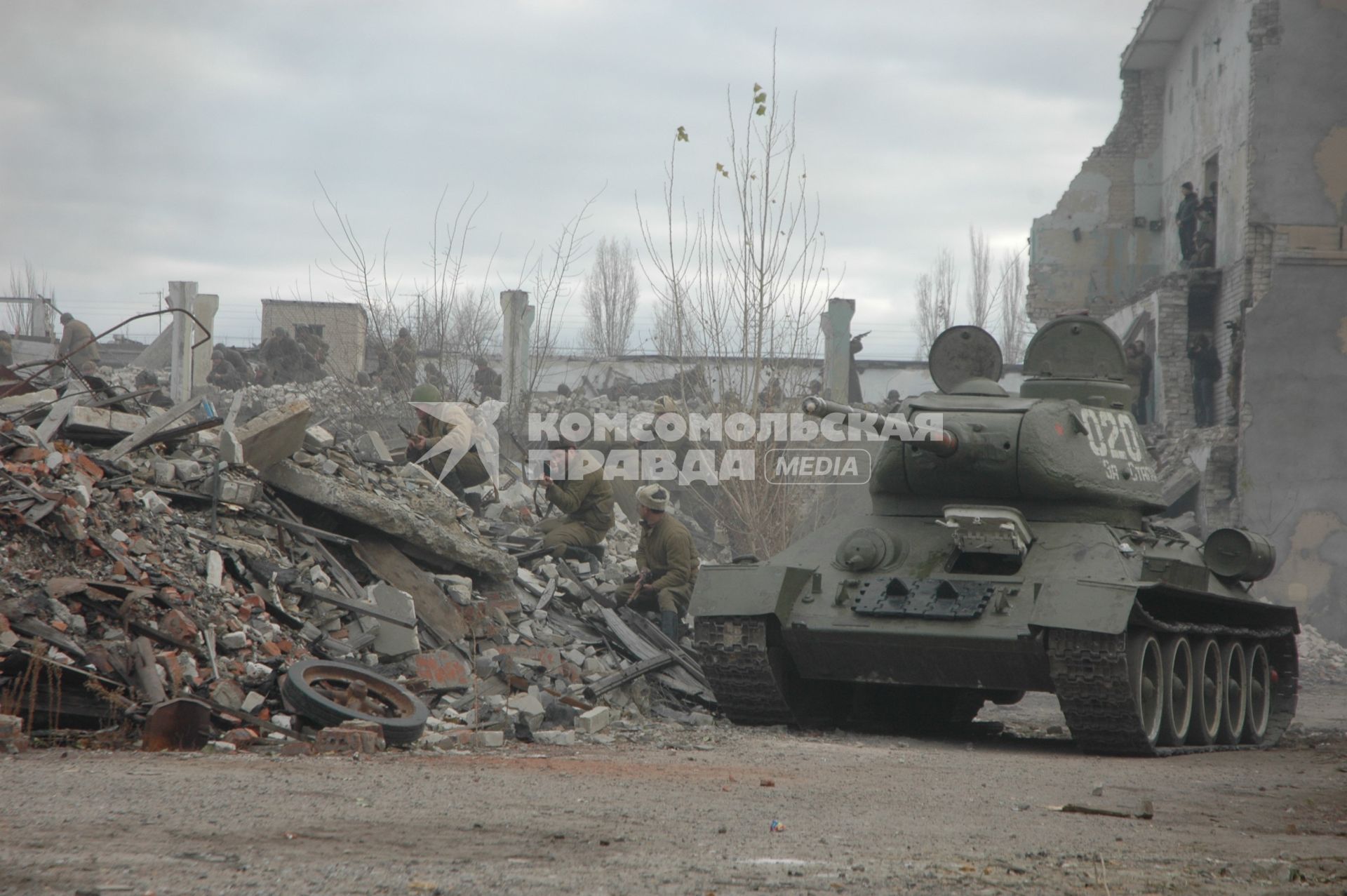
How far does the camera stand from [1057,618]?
8.16 m

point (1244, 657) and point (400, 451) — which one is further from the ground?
point (400, 451)

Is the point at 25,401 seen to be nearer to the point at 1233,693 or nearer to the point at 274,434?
the point at 274,434

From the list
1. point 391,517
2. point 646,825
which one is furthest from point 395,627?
point 646,825

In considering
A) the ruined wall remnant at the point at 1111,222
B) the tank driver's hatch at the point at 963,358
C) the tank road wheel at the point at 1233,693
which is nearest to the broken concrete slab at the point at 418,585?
the tank driver's hatch at the point at 963,358

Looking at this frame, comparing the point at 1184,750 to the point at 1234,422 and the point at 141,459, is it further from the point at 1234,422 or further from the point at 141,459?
the point at 1234,422

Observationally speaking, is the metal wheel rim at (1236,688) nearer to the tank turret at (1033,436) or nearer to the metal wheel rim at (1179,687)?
the metal wheel rim at (1179,687)

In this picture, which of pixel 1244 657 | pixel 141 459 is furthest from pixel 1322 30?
pixel 141 459

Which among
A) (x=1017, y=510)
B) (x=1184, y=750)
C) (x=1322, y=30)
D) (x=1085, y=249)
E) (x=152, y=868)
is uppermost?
(x=1322, y=30)

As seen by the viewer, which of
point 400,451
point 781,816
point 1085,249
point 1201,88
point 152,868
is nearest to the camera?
point 152,868

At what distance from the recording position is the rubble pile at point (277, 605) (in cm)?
714

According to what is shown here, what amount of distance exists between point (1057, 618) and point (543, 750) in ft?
9.66

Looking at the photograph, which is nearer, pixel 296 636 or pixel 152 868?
pixel 152 868

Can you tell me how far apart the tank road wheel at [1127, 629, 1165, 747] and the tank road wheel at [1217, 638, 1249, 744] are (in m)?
1.23

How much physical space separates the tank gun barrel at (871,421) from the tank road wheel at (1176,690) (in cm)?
179
